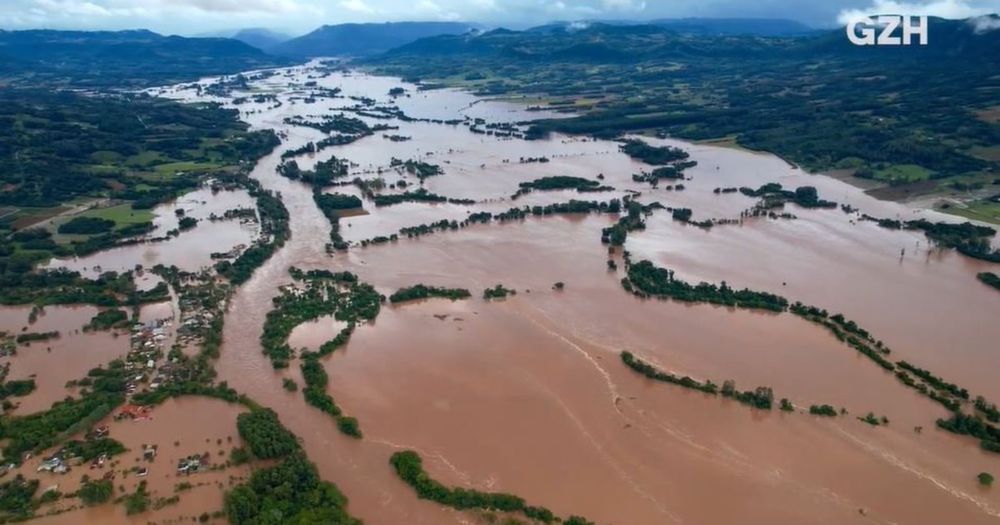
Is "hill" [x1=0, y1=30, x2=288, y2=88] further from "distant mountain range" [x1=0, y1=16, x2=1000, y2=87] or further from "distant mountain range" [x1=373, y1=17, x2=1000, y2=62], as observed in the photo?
"distant mountain range" [x1=373, y1=17, x2=1000, y2=62]

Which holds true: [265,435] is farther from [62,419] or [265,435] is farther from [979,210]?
[979,210]

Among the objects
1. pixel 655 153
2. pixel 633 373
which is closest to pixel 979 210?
pixel 655 153

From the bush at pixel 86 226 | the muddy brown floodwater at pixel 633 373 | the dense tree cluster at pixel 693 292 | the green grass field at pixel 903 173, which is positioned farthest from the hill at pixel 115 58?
the green grass field at pixel 903 173

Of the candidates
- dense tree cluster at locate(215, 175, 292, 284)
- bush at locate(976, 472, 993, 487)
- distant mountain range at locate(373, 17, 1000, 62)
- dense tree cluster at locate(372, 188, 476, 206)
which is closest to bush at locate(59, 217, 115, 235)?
dense tree cluster at locate(215, 175, 292, 284)

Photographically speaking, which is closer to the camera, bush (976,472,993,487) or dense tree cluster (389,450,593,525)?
dense tree cluster (389,450,593,525)

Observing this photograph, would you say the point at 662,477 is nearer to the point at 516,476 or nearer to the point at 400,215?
the point at 516,476

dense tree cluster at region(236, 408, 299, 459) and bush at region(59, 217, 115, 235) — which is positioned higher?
bush at region(59, 217, 115, 235)

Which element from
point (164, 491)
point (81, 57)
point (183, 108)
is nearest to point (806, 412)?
point (164, 491)

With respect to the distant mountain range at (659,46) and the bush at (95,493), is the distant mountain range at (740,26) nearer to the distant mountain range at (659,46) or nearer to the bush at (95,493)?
the distant mountain range at (659,46)
